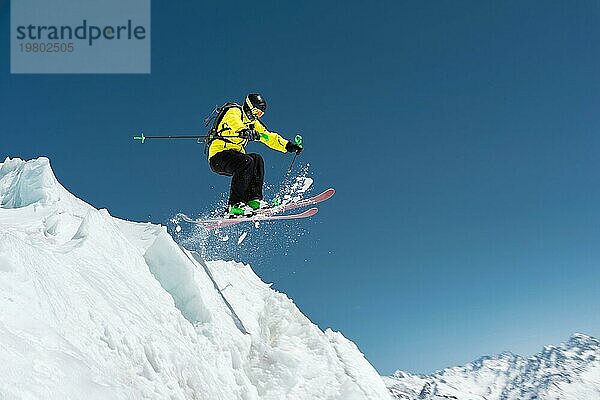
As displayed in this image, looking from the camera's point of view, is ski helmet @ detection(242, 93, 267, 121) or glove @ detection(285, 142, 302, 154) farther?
glove @ detection(285, 142, 302, 154)

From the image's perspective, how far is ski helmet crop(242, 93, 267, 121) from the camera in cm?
1312

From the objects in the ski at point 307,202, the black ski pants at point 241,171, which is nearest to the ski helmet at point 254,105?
the black ski pants at point 241,171

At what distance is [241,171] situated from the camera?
529 inches

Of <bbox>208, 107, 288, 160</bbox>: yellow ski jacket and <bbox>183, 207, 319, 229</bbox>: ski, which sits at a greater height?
<bbox>208, 107, 288, 160</bbox>: yellow ski jacket

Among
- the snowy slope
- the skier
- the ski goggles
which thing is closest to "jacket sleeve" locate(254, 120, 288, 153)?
the skier

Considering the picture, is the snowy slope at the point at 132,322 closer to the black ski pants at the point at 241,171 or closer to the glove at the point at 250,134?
the black ski pants at the point at 241,171

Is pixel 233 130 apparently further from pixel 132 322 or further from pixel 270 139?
pixel 132 322

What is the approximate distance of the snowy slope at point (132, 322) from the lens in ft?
17.3

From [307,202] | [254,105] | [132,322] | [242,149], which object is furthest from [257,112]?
[132,322]

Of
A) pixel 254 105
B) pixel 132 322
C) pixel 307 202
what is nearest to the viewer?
pixel 132 322

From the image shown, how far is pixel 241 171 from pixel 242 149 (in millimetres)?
578

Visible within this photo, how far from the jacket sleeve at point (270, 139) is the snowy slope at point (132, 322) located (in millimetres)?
3720

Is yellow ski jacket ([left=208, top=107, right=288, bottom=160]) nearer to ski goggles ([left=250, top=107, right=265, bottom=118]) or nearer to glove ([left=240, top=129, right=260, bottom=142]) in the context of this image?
glove ([left=240, top=129, right=260, bottom=142])

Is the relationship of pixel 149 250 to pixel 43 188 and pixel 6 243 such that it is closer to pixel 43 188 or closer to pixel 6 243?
pixel 43 188
